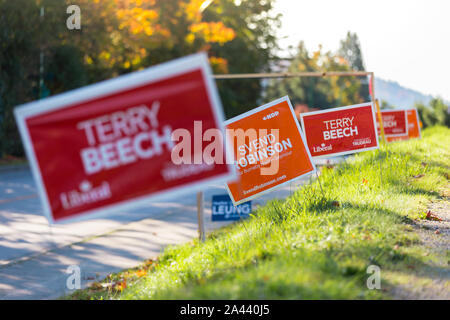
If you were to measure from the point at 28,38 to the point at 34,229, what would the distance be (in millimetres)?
17777

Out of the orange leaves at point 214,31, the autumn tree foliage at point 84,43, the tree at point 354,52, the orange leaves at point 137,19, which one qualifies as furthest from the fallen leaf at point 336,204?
the tree at point 354,52

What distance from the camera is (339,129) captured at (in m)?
8.32

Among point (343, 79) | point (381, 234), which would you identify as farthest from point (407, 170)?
point (343, 79)

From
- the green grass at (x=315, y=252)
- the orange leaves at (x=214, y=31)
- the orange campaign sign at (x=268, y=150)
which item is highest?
the orange leaves at (x=214, y=31)

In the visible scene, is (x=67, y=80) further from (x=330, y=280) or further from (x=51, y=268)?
(x=330, y=280)

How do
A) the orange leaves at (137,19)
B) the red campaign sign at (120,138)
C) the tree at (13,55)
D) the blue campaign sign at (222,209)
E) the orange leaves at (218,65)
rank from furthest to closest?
the orange leaves at (218,65)
the orange leaves at (137,19)
the tree at (13,55)
the blue campaign sign at (222,209)
the red campaign sign at (120,138)

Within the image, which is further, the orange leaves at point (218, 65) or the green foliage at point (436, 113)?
the green foliage at point (436, 113)

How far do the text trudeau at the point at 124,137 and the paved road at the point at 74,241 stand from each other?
3540 mm

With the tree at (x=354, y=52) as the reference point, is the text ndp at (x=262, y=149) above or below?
below

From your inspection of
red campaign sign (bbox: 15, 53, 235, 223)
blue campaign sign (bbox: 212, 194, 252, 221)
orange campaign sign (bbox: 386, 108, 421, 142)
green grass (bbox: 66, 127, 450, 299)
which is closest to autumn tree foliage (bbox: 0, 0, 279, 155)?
orange campaign sign (bbox: 386, 108, 421, 142)

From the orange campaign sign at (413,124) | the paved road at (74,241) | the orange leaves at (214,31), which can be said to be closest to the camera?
the paved road at (74,241)

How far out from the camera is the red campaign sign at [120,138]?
12.9 feet

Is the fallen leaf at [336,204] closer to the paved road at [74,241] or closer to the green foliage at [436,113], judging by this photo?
the paved road at [74,241]

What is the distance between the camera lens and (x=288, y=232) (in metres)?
5.49
